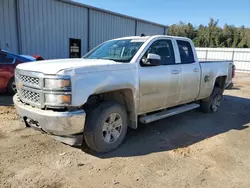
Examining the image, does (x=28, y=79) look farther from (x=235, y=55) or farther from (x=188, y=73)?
(x=235, y=55)

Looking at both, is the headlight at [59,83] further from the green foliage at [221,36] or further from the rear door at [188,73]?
the green foliage at [221,36]

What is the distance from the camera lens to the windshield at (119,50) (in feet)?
14.2

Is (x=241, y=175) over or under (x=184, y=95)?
under

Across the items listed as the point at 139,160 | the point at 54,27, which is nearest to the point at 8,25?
the point at 54,27

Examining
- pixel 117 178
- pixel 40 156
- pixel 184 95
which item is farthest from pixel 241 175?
pixel 40 156

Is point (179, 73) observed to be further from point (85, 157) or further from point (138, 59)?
point (85, 157)

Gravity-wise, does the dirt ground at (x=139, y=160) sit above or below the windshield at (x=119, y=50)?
below

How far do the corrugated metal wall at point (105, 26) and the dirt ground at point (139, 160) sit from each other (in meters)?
10.2

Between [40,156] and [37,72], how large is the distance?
140 cm

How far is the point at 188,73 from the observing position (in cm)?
524

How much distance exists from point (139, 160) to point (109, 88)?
4.20 feet

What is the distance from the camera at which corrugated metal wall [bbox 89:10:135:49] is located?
14.3 m

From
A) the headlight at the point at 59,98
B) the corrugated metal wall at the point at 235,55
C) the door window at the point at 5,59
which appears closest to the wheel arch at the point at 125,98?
the headlight at the point at 59,98

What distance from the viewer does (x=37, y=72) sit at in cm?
333
